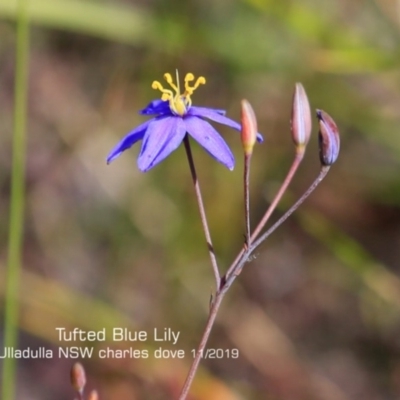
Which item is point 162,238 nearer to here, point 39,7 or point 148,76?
point 148,76

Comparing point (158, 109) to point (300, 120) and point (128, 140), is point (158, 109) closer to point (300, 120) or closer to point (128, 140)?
point (128, 140)

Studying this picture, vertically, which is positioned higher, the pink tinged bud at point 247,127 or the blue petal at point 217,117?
the blue petal at point 217,117

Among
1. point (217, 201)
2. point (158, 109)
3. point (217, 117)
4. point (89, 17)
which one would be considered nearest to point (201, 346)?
point (217, 117)

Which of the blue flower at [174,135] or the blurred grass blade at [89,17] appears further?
the blurred grass blade at [89,17]

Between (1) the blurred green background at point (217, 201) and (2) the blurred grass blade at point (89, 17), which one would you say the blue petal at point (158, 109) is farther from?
(1) the blurred green background at point (217, 201)

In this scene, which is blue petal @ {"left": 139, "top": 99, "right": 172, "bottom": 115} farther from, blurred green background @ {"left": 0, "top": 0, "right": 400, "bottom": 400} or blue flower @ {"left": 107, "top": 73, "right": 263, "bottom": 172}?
blurred green background @ {"left": 0, "top": 0, "right": 400, "bottom": 400}

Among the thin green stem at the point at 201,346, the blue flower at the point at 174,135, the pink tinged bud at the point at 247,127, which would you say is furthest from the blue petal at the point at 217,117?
the thin green stem at the point at 201,346

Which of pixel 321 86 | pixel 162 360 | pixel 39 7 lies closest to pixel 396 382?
pixel 162 360
